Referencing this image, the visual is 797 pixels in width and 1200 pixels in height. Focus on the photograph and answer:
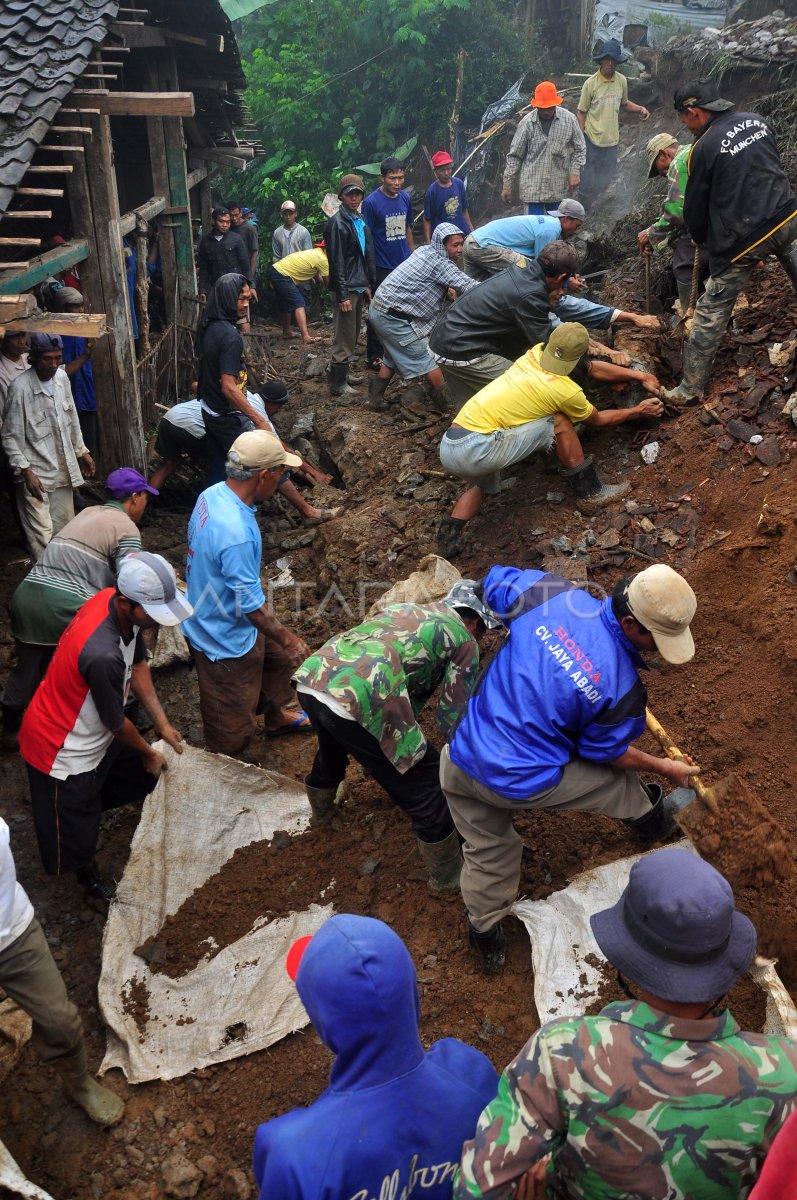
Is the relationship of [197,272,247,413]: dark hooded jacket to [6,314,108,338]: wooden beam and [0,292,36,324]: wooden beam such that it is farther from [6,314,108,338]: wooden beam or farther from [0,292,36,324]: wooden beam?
[0,292,36,324]: wooden beam

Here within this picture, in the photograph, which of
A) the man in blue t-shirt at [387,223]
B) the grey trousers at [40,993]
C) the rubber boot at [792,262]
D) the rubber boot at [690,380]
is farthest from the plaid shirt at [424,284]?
the grey trousers at [40,993]

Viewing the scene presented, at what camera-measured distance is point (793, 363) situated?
5562mm

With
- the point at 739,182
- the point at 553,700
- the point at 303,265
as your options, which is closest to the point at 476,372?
the point at 739,182

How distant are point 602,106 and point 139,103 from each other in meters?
6.29

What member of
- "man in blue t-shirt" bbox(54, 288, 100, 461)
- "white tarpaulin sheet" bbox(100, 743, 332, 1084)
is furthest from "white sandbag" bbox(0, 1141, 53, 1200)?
"man in blue t-shirt" bbox(54, 288, 100, 461)

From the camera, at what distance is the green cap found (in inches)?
214

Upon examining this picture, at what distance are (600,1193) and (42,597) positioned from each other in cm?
393

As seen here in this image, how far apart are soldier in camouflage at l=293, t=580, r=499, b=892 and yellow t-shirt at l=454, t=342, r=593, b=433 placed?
2031 millimetres

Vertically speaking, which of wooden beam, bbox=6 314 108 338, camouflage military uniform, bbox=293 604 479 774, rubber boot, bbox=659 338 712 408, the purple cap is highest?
wooden beam, bbox=6 314 108 338

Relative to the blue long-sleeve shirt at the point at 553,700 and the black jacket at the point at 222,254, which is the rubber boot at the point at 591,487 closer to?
the blue long-sleeve shirt at the point at 553,700

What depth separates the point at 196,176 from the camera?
12.0 m

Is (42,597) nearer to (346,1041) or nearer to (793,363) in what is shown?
(346,1041)

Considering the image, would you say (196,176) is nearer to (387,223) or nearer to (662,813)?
(387,223)

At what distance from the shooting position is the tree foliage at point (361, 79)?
15.4 m
